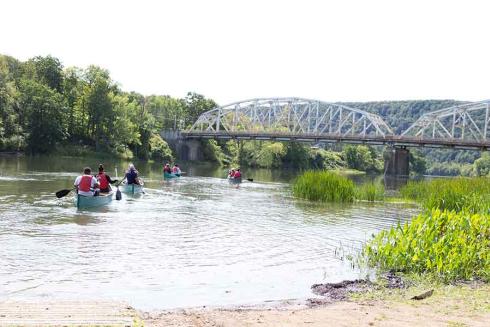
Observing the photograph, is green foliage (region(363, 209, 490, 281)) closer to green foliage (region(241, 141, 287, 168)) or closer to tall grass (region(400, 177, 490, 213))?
tall grass (region(400, 177, 490, 213))

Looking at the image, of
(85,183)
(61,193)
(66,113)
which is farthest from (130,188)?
(66,113)

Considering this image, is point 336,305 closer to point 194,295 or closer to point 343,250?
point 194,295

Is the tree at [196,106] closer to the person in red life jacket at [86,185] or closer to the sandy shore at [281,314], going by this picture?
the person in red life jacket at [86,185]

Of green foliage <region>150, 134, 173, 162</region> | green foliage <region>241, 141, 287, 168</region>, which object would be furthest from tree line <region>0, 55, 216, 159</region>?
green foliage <region>241, 141, 287, 168</region>

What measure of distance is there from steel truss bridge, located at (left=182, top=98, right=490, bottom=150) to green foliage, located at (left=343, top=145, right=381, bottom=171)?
73.8 feet

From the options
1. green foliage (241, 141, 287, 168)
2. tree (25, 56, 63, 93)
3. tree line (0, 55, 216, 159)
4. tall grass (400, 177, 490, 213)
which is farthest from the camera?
green foliage (241, 141, 287, 168)

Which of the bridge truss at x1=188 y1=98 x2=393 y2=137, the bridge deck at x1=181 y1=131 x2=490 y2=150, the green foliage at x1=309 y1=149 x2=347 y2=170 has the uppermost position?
the bridge truss at x1=188 y1=98 x2=393 y2=137

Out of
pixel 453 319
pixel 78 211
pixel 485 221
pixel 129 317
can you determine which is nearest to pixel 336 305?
pixel 453 319

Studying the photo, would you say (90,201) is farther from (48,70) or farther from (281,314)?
(48,70)

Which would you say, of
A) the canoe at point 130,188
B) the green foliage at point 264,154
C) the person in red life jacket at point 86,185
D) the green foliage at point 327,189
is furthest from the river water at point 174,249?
the green foliage at point 264,154

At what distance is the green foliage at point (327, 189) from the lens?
33.4 m

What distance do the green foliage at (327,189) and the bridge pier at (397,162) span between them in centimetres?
7065

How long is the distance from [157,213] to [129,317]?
1749 cm

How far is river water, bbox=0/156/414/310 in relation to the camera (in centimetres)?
1198
